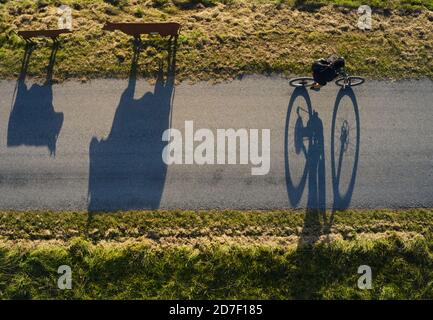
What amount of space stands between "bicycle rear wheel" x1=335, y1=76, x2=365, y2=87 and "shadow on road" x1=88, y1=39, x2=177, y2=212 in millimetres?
4891

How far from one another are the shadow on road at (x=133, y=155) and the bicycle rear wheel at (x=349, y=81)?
16.0ft

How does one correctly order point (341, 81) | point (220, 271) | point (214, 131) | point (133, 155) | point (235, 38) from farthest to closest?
point (235, 38) → point (341, 81) → point (214, 131) → point (133, 155) → point (220, 271)

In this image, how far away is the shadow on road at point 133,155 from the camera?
1077cm

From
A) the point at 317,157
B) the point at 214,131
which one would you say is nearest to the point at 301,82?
the point at 317,157

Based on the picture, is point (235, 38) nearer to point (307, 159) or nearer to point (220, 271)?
point (307, 159)

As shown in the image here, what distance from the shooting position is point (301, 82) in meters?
11.6

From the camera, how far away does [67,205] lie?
35.2ft

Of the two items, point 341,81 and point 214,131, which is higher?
point 341,81

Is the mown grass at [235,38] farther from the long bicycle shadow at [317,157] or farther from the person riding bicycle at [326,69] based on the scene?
the long bicycle shadow at [317,157]

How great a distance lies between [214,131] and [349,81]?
421 cm

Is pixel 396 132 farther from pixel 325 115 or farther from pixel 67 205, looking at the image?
pixel 67 205

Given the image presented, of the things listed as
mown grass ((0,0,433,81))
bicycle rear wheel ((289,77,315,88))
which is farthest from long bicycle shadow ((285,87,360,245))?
mown grass ((0,0,433,81))
